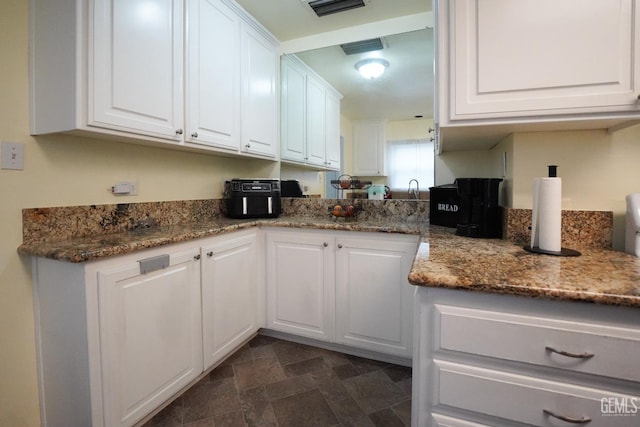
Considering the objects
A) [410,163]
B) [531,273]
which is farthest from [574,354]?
[410,163]

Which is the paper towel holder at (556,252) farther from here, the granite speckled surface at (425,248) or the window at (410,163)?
the window at (410,163)

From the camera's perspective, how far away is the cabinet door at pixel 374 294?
5.82 ft

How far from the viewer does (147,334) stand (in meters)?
1.35

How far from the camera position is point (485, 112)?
1.10 meters

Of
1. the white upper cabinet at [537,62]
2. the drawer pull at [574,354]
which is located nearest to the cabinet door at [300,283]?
the white upper cabinet at [537,62]

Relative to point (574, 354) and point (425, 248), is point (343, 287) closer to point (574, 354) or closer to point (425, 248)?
point (425, 248)

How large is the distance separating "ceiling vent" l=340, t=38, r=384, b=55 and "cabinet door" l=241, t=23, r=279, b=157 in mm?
606

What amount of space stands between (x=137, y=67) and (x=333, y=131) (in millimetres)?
1537

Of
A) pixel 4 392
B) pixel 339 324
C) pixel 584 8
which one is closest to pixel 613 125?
pixel 584 8

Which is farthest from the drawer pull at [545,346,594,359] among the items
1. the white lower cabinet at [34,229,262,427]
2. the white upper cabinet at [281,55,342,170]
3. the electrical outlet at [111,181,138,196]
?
the white upper cabinet at [281,55,342,170]

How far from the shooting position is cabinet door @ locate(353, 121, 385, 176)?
95.5 inches

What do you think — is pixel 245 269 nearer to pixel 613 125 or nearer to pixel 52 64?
pixel 52 64

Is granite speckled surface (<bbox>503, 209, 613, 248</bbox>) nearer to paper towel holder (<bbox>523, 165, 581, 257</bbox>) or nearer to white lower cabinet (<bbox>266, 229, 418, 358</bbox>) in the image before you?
paper towel holder (<bbox>523, 165, 581, 257</bbox>)

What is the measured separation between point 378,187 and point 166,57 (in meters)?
1.62
